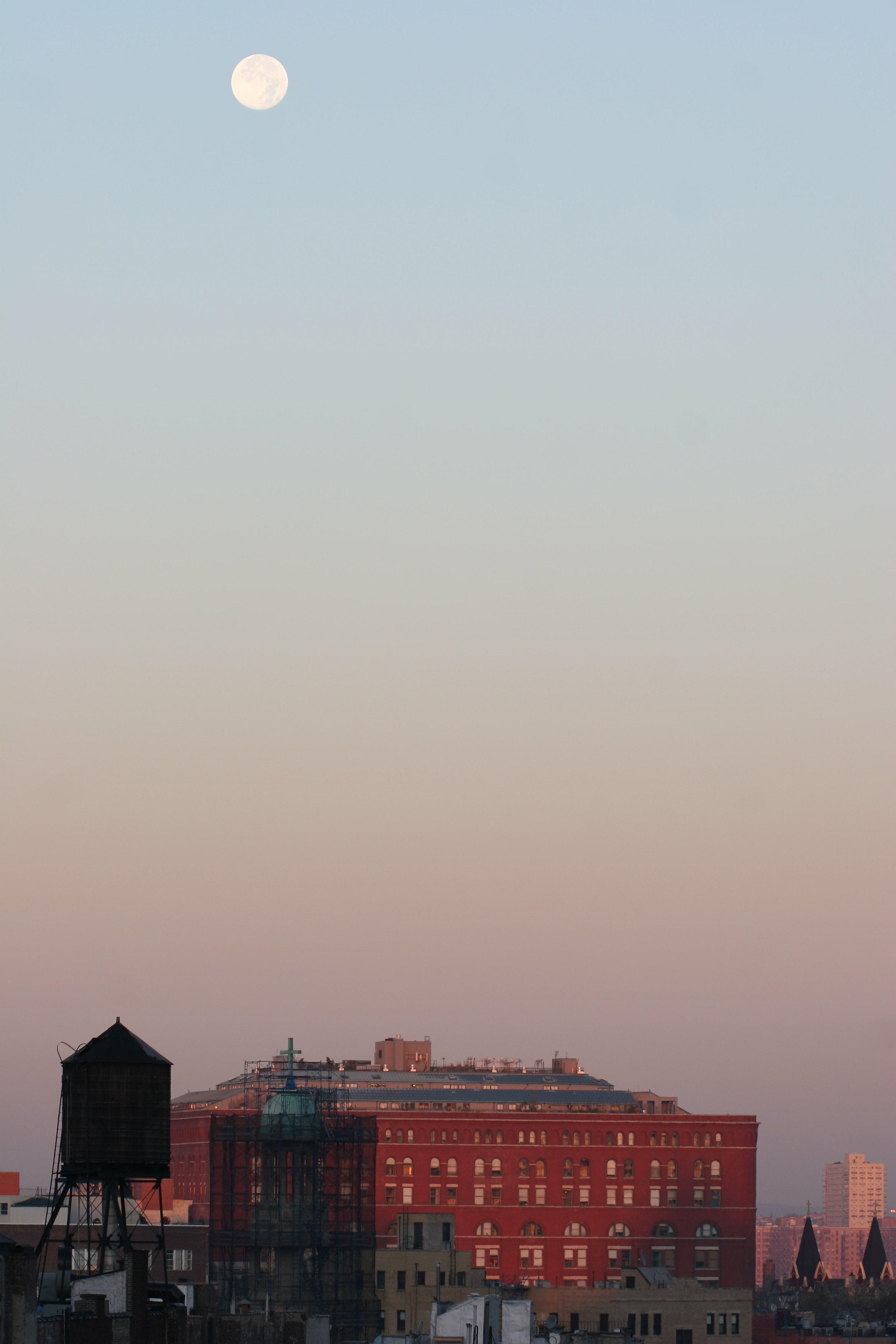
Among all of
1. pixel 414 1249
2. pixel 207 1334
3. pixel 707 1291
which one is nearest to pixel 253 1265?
pixel 414 1249

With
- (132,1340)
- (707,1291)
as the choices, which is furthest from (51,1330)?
(707,1291)

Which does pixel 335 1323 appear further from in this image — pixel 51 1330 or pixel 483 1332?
pixel 51 1330

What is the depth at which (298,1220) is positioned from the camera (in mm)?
160125

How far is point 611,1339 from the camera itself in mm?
142875

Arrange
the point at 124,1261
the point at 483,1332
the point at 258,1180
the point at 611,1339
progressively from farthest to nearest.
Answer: the point at 258,1180, the point at 611,1339, the point at 483,1332, the point at 124,1261

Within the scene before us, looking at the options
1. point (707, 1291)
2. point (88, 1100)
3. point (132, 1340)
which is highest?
point (88, 1100)

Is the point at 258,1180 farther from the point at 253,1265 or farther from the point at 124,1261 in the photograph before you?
the point at 124,1261

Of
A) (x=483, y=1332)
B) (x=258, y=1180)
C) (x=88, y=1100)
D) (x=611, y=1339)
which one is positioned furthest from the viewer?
(x=258, y=1180)

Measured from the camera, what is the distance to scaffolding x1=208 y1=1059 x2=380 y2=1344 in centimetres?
15625

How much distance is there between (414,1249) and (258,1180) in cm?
1406

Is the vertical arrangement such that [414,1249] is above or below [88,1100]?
below

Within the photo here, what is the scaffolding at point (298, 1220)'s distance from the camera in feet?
513

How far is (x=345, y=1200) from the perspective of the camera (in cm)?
18638

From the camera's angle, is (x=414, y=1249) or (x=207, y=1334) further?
(x=414, y=1249)
